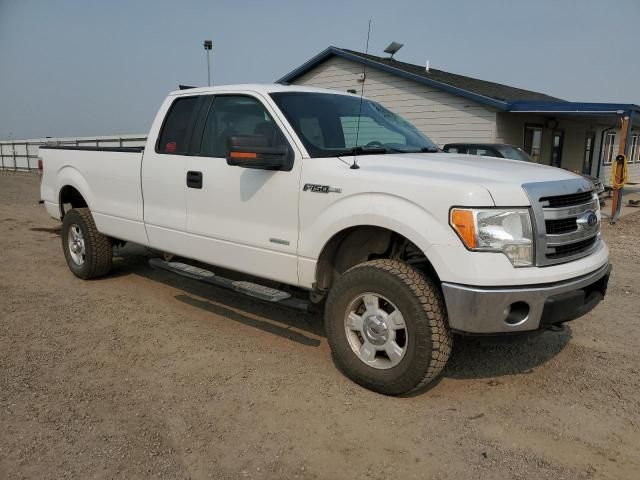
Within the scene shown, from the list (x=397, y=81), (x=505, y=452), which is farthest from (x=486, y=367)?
(x=397, y=81)

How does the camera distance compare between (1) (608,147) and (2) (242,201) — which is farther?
(1) (608,147)

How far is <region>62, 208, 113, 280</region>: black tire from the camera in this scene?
5.86 m

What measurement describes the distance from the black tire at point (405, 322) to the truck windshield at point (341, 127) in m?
1.00

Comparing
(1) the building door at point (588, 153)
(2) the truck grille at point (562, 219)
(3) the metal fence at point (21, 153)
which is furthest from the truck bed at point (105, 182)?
(1) the building door at point (588, 153)

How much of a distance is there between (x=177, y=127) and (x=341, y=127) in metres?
1.57

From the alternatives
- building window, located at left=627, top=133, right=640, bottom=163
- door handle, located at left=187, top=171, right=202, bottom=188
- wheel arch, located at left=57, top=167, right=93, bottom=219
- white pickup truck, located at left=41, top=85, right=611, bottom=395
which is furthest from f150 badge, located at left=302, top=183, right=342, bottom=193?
building window, located at left=627, top=133, right=640, bottom=163

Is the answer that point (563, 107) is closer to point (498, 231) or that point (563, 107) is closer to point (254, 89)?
point (254, 89)

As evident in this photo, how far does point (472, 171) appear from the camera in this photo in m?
3.37

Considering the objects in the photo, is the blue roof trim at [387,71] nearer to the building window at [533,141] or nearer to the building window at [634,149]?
the building window at [533,141]

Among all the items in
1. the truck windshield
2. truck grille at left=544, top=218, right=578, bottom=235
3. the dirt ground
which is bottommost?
the dirt ground

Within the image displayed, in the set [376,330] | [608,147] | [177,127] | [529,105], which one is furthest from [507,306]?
[608,147]

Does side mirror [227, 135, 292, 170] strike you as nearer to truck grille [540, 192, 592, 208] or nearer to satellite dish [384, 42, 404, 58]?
truck grille [540, 192, 592, 208]

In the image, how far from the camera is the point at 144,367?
385 centimetres

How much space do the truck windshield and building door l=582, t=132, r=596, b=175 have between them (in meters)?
19.7
